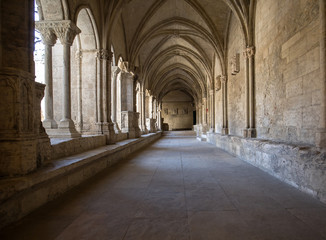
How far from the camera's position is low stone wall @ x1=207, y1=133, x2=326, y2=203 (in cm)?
280

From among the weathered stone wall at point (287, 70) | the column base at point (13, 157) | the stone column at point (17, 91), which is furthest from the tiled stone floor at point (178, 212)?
the weathered stone wall at point (287, 70)

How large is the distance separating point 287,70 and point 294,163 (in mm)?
2218

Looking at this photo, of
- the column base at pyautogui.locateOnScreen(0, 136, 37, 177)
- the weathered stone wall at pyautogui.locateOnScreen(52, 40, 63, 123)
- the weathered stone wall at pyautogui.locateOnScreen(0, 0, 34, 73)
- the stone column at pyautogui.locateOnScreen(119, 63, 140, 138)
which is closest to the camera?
the column base at pyautogui.locateOnScreen(0, 136, 37, 177)

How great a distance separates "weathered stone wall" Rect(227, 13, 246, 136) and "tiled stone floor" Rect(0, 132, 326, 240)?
4.65 m

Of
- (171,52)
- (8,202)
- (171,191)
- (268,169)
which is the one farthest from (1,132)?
(171,52)

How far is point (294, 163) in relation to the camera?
11.2 feet

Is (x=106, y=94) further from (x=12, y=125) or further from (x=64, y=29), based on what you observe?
(x=12, y=125)

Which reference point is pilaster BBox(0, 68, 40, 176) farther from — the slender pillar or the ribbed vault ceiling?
the slender pillar

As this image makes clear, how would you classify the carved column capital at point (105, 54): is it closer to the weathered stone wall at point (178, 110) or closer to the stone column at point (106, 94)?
the stone column at point (106, 94)

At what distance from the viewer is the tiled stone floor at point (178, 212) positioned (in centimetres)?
196

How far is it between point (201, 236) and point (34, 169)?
7.35 feet

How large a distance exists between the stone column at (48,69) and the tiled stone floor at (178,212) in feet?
6.58

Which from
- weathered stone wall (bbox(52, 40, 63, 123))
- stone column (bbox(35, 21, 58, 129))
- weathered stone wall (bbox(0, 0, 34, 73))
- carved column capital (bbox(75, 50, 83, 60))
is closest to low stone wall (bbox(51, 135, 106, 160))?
stone column (bbox(35, 21, 58, 129))

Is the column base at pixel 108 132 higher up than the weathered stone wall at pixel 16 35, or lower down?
lower down
